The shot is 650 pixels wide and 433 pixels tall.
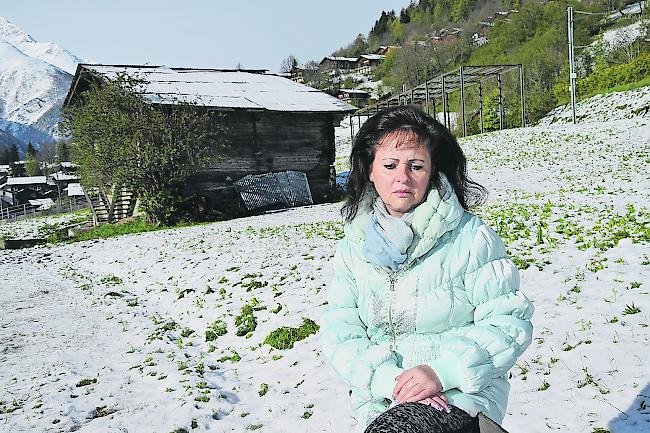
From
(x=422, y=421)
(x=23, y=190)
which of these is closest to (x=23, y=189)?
(x=23, y=190)

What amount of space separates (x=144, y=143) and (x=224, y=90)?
206 inches

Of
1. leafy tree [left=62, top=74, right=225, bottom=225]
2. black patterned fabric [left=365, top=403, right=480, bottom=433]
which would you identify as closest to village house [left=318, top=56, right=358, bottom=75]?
leafy tree [left=62, top=74, right=225, bottom=225]

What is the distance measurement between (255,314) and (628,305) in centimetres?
454

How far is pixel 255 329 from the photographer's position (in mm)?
A: 6930

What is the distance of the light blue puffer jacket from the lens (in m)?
2.03

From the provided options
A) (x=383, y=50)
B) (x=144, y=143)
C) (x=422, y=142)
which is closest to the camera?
(x=422, y=142)

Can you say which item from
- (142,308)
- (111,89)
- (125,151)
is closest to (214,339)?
(142,308)

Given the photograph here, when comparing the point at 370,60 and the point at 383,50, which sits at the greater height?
the point at 383,50

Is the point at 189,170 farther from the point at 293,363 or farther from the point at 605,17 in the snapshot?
the point at 605,17

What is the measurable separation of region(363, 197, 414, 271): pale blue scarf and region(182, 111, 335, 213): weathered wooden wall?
18.3 meters

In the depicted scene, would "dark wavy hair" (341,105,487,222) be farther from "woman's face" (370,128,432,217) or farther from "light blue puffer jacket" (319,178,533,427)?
"light blue puffer jacket" (319,178,533,427)

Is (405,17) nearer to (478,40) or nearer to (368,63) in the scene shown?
(368,63)

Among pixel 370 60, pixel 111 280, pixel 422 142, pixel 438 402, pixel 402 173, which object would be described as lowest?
pixel 111 280

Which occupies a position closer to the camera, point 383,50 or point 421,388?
point 421,388
